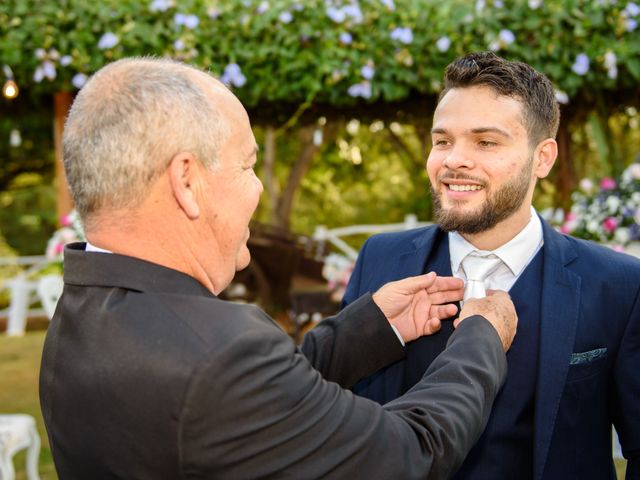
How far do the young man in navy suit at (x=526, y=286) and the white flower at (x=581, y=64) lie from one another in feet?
11.1

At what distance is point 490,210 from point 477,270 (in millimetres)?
190

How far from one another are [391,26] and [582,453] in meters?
4.01

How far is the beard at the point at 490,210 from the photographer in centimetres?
223

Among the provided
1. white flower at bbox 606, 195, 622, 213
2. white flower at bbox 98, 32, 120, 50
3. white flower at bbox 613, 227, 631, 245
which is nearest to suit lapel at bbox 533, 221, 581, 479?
white flower at bbox 613, 227, 631, 245

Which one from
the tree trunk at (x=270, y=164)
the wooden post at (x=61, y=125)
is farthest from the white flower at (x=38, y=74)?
the tree trunk at (x=270, y=164)

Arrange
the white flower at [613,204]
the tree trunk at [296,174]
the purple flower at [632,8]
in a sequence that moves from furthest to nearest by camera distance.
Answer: the tree trunk at [296,174] < the purple flower at [632,8] < the white flower at [613,204]

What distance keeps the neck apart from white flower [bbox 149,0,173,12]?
3.88 metres

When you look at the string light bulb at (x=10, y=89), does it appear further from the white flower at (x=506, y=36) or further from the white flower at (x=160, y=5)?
the white flower at (x=506, y=36)

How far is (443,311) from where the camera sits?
88.0 inches

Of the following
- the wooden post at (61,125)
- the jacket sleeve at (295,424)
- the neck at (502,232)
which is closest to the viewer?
the jacket sleeve at (295,424)

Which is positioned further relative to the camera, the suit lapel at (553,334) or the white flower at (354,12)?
the white flower at (354,12)

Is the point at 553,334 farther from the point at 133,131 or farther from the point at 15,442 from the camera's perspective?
the point at 15,442

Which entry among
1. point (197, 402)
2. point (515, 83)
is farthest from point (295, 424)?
point (515, 83)

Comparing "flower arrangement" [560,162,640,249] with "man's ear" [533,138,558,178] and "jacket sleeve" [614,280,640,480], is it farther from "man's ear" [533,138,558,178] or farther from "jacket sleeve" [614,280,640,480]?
"jacket sleeve" [614,280,640,480]
